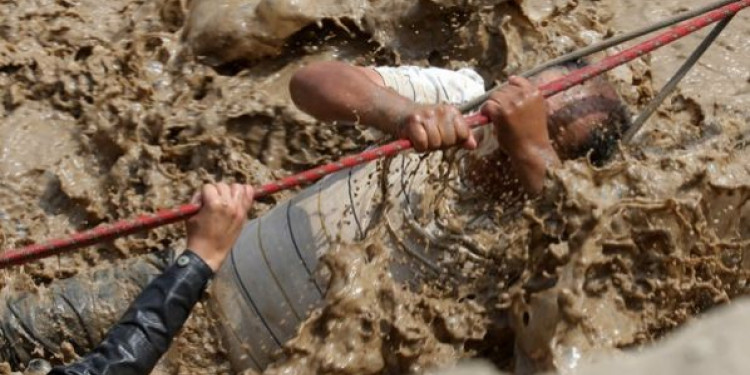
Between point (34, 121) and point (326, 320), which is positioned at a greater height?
point (326, 320)

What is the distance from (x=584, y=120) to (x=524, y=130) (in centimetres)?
33

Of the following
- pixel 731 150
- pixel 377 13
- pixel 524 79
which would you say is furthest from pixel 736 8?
pixel 377 13

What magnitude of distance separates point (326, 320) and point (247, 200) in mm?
436

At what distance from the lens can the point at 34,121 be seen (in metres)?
5.17

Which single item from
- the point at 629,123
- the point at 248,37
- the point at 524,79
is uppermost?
the point at 524,79

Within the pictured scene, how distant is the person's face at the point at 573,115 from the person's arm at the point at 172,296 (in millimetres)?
980

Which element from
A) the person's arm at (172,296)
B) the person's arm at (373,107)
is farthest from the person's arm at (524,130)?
the person's arm at (172,296)

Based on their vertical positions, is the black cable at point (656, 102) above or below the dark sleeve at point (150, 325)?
above

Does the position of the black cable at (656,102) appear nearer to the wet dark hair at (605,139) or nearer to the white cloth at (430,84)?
the wet dark hair at (605,139)

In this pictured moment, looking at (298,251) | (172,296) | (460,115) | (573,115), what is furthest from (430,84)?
(172,296)

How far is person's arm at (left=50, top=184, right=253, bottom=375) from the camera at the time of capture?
318cm

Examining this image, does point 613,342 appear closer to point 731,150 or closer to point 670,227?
point 670,227

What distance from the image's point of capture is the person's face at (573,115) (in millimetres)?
3758

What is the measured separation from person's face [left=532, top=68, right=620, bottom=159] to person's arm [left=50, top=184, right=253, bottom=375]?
98 centimetres
